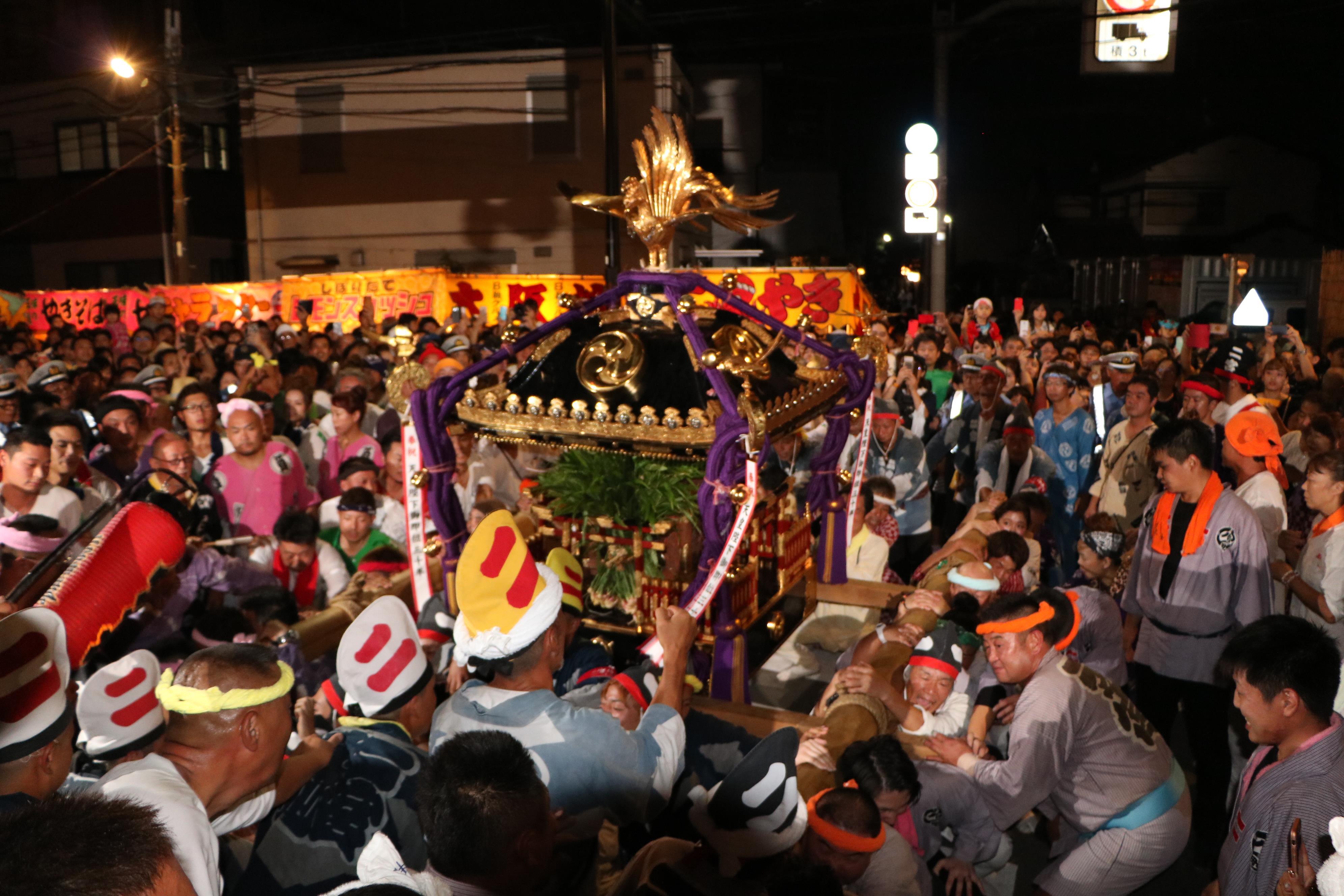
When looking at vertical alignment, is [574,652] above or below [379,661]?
below

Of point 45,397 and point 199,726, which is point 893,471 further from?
point 45,397

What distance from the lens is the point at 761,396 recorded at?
3.60m

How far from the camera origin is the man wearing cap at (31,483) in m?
3.85

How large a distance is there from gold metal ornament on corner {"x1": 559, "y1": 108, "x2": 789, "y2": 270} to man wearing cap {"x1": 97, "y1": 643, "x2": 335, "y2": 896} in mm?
2386

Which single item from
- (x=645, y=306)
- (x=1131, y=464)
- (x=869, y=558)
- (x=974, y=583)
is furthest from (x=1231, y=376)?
(x=645, y=306)

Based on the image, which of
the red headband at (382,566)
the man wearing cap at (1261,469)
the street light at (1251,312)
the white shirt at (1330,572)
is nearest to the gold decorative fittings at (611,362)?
the red headband at (382,566)

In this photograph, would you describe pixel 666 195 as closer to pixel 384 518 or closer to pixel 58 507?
pixel 384 518

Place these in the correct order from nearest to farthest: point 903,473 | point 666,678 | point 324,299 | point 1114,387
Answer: point 666,678 → point 903,473 → point 1114,387 → point 324,299

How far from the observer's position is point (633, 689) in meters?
2.56

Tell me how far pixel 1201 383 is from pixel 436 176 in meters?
17.0

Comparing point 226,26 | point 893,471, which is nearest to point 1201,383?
point 893,471

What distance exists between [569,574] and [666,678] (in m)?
0.76

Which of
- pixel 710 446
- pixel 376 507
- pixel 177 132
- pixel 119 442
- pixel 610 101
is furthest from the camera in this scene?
pixel 177 132

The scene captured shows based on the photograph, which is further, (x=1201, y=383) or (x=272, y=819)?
(x=1201, y=383)
